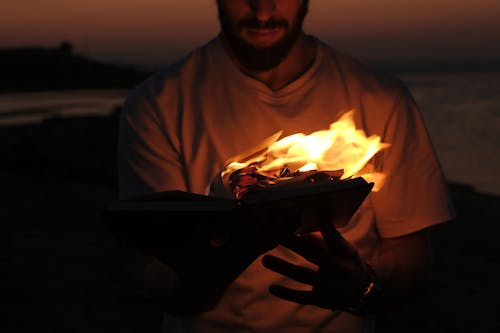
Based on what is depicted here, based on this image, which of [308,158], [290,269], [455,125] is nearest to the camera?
[290,269]

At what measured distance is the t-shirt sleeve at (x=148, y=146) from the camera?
2.20 metres

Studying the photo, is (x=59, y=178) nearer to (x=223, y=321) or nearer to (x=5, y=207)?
(x=5, y=207)

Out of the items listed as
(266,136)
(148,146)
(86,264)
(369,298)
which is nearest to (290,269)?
(369,298)

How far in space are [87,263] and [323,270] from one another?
483cm

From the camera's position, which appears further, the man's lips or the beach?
the beach

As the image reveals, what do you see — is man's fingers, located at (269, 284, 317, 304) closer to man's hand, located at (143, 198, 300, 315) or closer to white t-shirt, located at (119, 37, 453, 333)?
man's hand, located at (143, 198, 300, 315)

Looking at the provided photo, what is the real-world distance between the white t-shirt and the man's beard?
72 millimetres

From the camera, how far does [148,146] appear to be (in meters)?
2.22

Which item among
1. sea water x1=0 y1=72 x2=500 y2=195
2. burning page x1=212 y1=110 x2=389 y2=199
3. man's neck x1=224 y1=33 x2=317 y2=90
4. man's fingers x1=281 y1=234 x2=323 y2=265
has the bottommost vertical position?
sea water x1=0 y1=72 x2=500 y2=195

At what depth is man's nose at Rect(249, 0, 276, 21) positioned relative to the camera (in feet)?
7.33

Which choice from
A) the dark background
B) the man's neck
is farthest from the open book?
the dark background

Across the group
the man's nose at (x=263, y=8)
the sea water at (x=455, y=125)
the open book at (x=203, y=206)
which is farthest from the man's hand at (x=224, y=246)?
the sea water at (x=455, y=125)

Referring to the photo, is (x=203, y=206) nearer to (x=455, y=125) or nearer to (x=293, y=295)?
(x=293, y=295)

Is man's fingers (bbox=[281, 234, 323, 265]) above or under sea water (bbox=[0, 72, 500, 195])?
above
